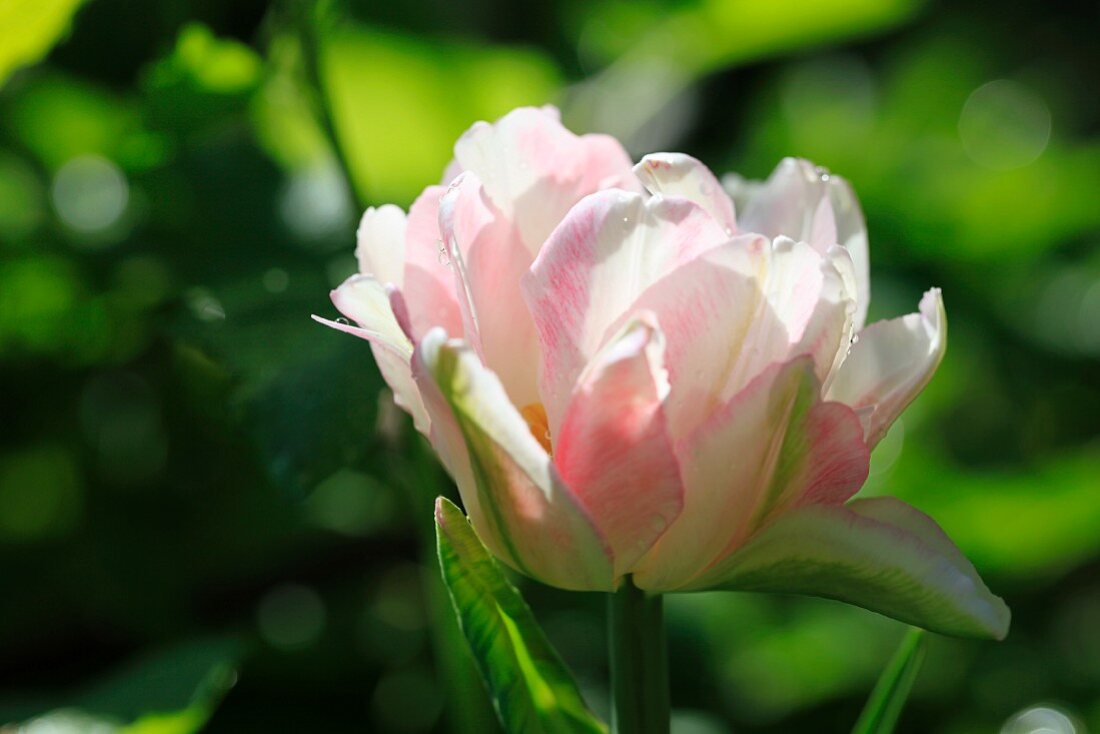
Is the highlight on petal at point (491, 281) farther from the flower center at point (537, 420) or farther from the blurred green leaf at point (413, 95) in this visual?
the blurred green leaf at point (413, 95)

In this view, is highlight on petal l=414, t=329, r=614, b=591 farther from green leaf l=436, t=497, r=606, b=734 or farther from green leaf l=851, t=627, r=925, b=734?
green leaf l=851, t=627, r=925, b=734

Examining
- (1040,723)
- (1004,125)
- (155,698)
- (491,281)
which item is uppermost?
(491,281)

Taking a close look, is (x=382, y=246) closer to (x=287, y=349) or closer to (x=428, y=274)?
(x=428, y=274)

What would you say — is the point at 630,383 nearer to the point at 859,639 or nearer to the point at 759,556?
the point at 759,556

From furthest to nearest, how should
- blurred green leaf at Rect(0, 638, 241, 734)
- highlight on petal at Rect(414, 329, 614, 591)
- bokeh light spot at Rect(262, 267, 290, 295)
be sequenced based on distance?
bokeh light spot at Rect(262, 267, 290, 295) < blurred green leaf at Rect(0, 638, 241, 734) < highlight on petal at Rect(414, 329, 614, 591)

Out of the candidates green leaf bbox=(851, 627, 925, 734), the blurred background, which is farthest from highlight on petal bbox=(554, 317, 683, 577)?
the blurred background

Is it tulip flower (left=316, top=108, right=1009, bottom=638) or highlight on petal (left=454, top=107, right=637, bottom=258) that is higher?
highlight on petal (left=454, top=107, right=637, bottom=258)

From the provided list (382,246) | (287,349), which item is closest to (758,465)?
(382,246)
